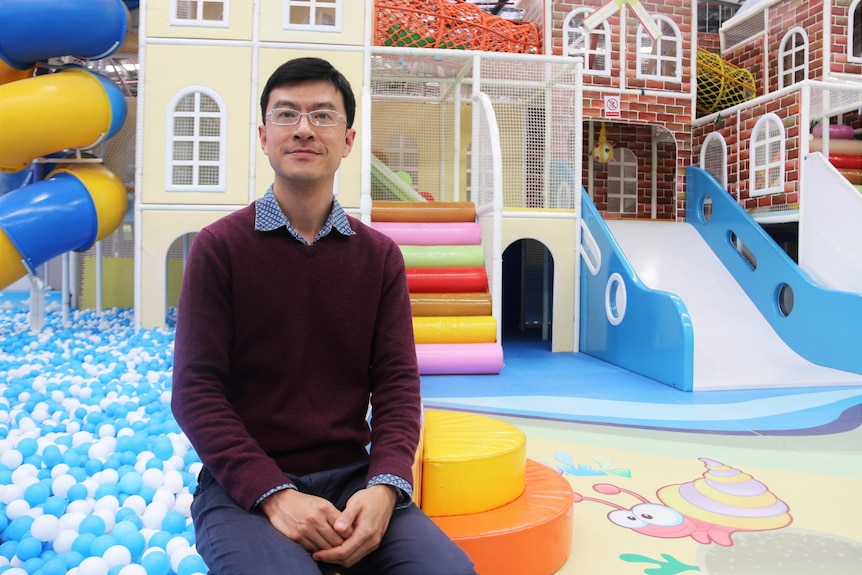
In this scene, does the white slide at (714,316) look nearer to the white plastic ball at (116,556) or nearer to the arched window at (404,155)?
the arched window at (404,155)

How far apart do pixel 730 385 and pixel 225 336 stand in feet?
14.1

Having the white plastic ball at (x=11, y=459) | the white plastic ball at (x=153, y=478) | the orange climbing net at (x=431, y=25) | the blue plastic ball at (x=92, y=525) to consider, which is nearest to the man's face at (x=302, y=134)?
the blue plastic ball at (x=92, y=525)

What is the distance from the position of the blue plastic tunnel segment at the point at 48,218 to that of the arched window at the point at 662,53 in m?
6.42

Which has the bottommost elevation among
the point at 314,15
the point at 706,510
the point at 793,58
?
the point at 706,510

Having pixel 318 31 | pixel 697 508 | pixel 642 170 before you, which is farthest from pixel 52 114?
pixel 642 170

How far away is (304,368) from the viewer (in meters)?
1.44

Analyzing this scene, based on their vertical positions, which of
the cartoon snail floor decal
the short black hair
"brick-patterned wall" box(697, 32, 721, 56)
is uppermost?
"brick-patterned wall" box(697, 32, 721, 56)

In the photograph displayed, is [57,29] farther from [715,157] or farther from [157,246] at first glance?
[715,157]

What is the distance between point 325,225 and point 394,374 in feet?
1.31

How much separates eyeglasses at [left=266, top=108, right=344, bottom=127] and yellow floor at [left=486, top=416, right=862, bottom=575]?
5.11 ft

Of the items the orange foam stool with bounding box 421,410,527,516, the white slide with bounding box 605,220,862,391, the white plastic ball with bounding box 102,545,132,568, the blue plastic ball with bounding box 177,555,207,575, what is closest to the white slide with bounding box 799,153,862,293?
the white slide with bounding box 605,220,862,391

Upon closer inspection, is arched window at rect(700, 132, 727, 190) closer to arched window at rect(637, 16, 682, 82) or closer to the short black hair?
arched window at rect(637, 16, 682, 82)

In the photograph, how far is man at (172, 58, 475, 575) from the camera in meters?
1.26

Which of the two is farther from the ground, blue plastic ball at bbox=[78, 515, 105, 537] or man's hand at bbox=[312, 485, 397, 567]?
man's hand at bbox=[312, 485, 397, 567]
